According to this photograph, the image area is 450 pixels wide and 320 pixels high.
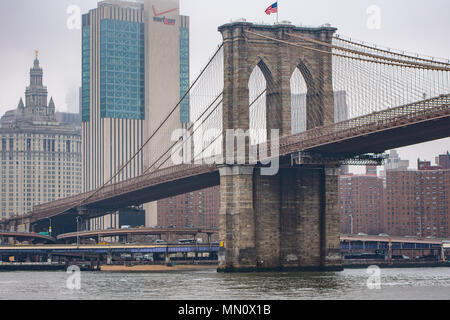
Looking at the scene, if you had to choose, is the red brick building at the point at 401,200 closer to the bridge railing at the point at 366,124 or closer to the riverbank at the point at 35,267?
the riverbank at the point at 35,267

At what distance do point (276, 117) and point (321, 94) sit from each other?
4711mm

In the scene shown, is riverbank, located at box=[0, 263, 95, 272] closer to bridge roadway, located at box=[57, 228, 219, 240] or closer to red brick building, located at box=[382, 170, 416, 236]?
bridge roadway, located at box=[57, 228, 219, 240]

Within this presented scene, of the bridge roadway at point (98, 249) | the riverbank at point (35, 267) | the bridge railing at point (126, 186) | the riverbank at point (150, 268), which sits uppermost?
the bridge railing at point (126, 186)

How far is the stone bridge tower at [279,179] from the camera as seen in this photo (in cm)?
9538

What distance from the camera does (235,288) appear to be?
74.0 m

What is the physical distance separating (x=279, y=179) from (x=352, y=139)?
1557cm

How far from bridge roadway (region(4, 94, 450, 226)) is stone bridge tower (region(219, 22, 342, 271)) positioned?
3.96 metres

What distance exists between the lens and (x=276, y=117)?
3873 inches

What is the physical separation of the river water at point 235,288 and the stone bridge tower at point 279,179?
550 centimetres

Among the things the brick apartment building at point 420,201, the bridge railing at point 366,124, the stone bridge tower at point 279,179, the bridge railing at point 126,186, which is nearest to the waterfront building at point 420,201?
the brick apartment building at point 420,201
